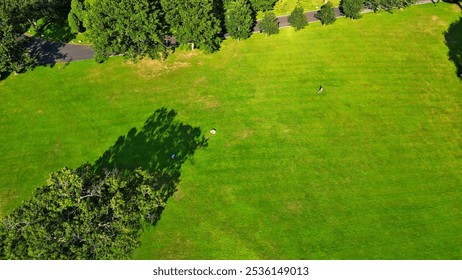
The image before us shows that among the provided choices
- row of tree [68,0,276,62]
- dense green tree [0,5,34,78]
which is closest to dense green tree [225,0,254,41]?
row of tree [68,0,276,62]

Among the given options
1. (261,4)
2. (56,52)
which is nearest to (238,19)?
(261,4)

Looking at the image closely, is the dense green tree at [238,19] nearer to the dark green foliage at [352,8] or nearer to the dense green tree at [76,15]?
the dark green foliage at [352,8]

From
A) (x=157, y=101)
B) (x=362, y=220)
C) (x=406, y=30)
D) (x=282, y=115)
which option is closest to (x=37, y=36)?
(x=157, y=101)

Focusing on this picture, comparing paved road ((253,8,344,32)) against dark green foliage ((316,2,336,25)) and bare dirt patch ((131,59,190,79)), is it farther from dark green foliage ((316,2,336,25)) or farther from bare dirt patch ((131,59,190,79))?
bare dirt patch ((131,59,190,79))

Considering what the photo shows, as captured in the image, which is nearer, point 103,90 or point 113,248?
point 113,248

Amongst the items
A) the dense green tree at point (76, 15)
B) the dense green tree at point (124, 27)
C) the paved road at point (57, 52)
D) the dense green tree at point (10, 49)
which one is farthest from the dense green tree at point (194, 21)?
the dense green tree at point (10, 49)

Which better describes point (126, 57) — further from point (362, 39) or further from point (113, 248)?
point (362, 39)
